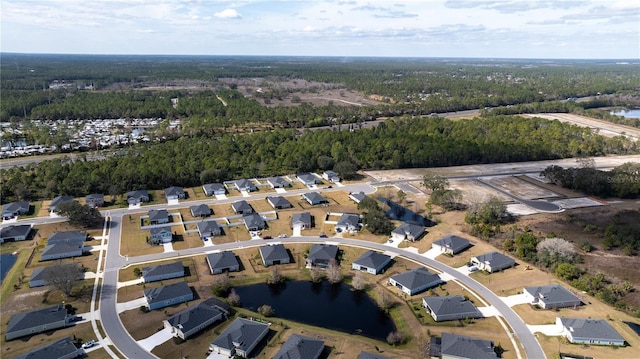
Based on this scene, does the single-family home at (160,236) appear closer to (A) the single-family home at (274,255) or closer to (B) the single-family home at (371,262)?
(A) the single-family home at (274,255)

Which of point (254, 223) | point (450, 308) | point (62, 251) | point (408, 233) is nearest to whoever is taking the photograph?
point (450, 308)

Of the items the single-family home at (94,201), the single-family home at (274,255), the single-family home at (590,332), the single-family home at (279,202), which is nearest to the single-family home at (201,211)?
the single-family home at (279,202)

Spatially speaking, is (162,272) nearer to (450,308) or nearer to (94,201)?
(94,201)

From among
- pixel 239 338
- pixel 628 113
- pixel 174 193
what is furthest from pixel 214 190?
pixel 628 113

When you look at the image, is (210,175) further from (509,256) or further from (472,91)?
(472,91)

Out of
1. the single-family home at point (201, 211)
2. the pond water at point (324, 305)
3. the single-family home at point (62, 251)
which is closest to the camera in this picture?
the pond water at point (324, 305)

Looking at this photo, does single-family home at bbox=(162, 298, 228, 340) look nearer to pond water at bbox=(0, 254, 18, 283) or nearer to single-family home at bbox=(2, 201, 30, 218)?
pond water at bbox=(0, 254, 18, 283)

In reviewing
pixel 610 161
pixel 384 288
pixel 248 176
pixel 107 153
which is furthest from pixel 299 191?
pixel 610 161
